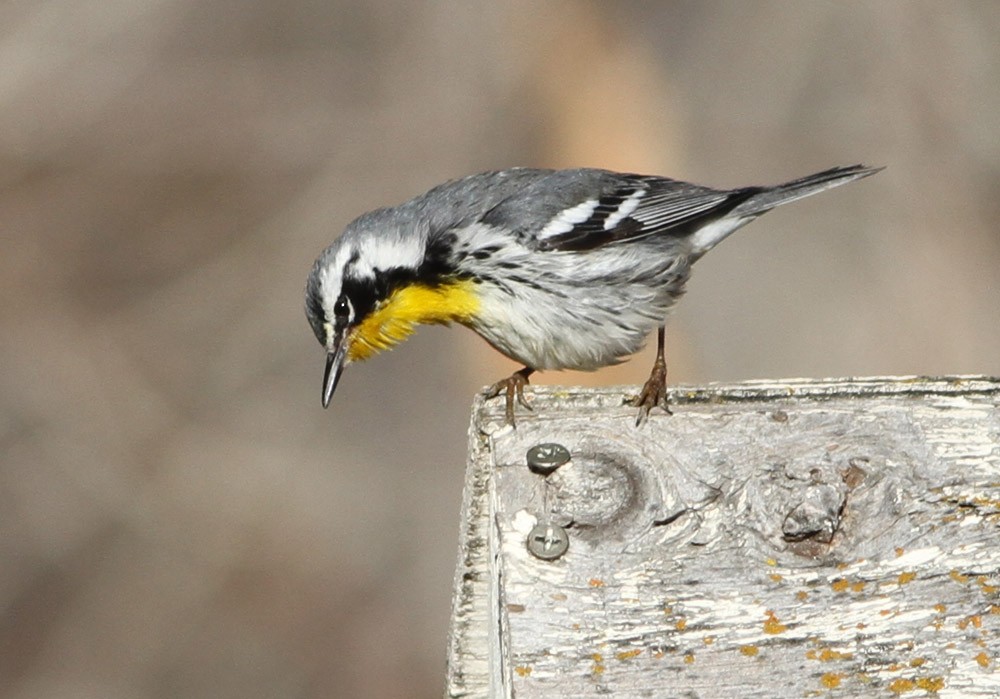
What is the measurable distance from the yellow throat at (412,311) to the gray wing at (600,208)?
0.29 metres

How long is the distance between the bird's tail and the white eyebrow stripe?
0.66m

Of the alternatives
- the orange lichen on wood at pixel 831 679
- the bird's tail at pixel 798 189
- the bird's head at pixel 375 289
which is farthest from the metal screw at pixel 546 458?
the bird's tail at pixel 798 189

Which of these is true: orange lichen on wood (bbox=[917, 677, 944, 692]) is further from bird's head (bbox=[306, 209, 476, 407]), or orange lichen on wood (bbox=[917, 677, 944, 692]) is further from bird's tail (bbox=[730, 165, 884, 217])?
bird's tail (bbox=[730, 165, 884, 217])

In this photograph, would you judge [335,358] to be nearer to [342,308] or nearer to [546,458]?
[342,308]

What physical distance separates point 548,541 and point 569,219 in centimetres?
223

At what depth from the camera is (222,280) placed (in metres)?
7.16

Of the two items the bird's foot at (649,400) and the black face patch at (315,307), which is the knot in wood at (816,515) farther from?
the black face patch at (315,307)

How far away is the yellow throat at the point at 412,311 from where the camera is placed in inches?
194

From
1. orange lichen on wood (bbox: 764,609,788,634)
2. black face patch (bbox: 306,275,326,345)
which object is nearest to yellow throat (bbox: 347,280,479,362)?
black face patch (bbox: 306,275,326,345)

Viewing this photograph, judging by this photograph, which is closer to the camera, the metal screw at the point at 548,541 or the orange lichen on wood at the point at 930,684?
the orange lichen on wood at the point at 930,684

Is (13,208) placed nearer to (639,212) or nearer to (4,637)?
(4,637)

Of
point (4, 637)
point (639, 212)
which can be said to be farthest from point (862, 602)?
point (4, 637)

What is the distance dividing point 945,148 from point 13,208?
16.0 ft

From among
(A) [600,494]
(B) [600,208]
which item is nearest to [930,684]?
(A) [600,494]
